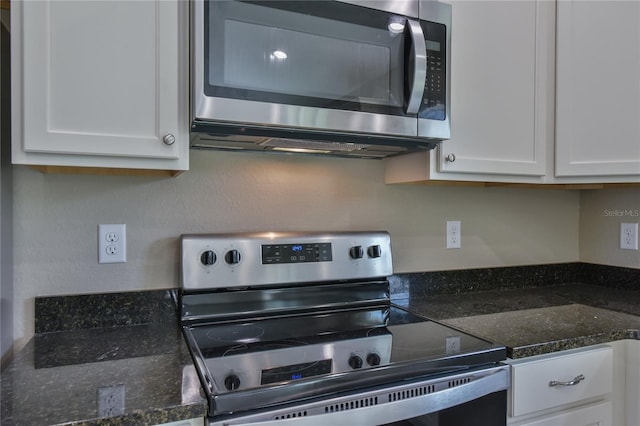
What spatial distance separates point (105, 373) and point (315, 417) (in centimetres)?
46

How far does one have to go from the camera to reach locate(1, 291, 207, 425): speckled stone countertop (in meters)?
0.75

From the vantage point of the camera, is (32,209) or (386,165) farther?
(386,165)

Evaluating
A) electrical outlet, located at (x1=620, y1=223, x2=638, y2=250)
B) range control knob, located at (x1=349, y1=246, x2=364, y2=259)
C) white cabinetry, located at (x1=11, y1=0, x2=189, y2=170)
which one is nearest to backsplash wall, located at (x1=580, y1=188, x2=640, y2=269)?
electrical outlet, located at (x1=620, y1=223, x2=638, y2=250)

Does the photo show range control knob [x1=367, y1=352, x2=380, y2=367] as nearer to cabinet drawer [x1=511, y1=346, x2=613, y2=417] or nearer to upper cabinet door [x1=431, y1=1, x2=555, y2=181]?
cabinet drawer [x1=511, y1=346, x2=613, y2=417]

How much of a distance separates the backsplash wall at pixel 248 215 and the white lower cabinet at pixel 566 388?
0.62 meters

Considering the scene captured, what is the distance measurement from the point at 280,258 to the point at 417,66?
709 millimetres

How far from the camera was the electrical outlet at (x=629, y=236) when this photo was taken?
177 cm

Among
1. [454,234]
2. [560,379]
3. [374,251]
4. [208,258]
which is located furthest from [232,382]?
[454,234]

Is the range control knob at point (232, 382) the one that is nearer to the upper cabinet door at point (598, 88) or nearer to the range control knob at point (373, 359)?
the range control knob at point (373, 359)

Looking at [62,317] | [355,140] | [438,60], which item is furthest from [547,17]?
[62,317]

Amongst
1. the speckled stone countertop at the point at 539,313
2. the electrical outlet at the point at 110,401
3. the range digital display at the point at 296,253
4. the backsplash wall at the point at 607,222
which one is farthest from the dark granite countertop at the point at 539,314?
the electrical outlet at the point at 110,401

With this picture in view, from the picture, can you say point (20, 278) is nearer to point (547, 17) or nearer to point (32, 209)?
point (32, 209)

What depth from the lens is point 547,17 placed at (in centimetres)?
153

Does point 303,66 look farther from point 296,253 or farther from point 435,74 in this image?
point 296,253
